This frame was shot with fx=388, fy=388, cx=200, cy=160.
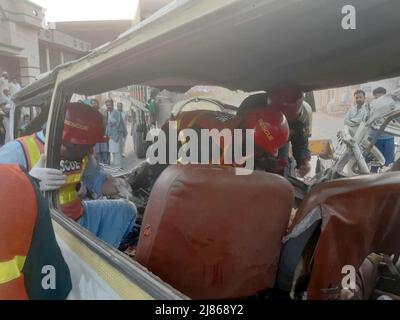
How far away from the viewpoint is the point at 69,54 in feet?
68.3

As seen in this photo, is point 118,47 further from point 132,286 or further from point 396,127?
point 396,127

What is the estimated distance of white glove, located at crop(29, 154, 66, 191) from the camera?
2135 mm

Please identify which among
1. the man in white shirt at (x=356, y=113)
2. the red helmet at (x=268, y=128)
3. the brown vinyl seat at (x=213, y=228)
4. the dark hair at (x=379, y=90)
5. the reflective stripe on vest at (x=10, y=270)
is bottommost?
the reflective stripe on vest at (x=10, y=270)

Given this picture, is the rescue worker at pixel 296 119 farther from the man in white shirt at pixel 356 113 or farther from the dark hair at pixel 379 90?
the man in white shirt at pixel 356 113

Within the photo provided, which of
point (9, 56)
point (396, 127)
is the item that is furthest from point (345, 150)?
point (9, 56)

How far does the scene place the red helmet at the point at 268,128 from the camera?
2.00 m

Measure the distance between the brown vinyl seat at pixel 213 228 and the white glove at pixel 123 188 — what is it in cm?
179

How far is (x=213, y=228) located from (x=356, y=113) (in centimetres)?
510

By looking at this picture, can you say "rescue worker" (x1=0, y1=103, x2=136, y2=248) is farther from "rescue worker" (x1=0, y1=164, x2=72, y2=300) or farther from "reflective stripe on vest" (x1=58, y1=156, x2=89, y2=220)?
"rescue worker" (x1=0, y1=164, x2=72, y2=300)

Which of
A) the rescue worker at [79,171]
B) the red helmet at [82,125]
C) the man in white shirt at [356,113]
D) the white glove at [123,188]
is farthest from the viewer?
the man in white shirt at [356,113]

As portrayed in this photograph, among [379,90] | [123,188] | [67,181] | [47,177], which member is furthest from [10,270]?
[379,90]

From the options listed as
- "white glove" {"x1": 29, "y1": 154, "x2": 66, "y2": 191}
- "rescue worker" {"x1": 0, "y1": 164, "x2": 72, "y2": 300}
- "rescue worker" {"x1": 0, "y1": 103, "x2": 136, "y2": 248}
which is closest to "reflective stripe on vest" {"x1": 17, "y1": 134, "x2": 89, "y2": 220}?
"rescue worker" {"x1": 0, "y1": 103, "x2": 136, "y2": 248}

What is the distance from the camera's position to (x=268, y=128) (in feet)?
6.73

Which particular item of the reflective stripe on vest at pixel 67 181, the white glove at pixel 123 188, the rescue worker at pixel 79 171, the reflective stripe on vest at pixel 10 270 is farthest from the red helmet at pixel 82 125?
the reflective stripe on vest at pixel 10 270
